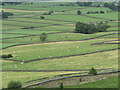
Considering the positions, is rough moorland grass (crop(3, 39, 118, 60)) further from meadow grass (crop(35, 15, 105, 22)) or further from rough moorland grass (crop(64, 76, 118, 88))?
meadow grass (crop(35, 15, 105, 22))

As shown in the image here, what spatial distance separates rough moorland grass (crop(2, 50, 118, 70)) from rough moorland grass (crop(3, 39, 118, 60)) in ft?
15.6

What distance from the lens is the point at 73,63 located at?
2559 inches

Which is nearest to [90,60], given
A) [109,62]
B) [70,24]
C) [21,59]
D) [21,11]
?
[109,62]

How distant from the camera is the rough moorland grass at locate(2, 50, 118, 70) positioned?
61.2 m

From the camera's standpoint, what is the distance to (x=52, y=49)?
272 ft

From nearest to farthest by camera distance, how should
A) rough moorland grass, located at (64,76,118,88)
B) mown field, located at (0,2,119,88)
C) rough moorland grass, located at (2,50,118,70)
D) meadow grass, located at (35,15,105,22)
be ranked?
rough moorland grass, located at (64,76,118,88) < mown field, located at (0,2,119,88) < rough moorland grass, located at (2,50,118,70) < meadow grass, located at (35,15,105,22)

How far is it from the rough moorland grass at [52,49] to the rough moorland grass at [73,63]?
475cm

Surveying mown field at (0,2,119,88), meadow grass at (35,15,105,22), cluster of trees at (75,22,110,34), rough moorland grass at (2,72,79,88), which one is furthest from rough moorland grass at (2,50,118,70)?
meadow grass at (35,15,105,22)

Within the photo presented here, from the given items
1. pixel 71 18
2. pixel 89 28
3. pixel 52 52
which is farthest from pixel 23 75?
pixel 71 18

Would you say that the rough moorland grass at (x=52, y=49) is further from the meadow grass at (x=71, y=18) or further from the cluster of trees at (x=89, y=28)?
the meadow grass at (x=71, y=18)

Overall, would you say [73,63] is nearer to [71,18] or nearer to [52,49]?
[52,49]

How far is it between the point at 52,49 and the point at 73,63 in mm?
18714

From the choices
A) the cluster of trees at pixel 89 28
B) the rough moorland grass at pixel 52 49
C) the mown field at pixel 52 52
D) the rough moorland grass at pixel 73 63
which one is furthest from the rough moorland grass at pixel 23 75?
the cluster of trees at pixel 89 28

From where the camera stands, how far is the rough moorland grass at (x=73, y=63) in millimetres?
61250
